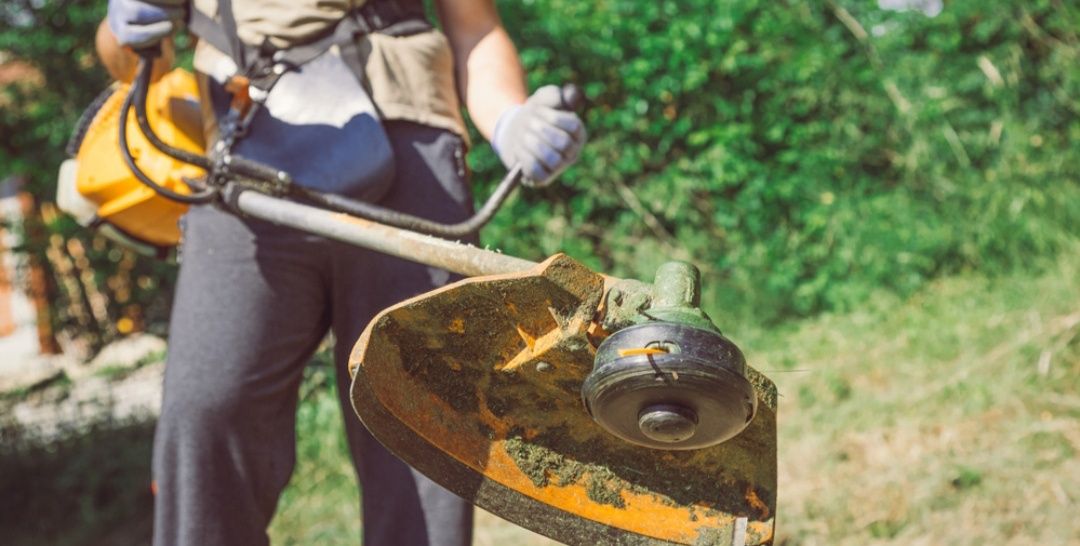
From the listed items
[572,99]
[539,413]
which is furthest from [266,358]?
[572,99]

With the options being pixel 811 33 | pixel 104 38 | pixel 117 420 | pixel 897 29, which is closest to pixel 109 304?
pixel 117 420

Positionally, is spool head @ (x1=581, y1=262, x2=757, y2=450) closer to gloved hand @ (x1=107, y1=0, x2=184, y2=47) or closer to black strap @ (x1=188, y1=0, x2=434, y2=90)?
black strap @ (x1=188, y1=0, x2=434, y2=90)

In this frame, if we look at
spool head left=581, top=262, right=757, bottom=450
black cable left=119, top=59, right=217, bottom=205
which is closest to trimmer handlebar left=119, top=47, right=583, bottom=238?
black cable left=119, top=59, right=217, bottom=205

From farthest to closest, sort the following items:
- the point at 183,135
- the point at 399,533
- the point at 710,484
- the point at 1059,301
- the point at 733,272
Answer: the point at 733,272, the point at 1059,301, the point at 183,135, the point at 399,533, the point at 710,484

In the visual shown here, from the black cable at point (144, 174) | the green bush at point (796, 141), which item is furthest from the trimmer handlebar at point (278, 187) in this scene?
the green bush at point (796, 141)

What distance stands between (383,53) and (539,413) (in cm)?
78

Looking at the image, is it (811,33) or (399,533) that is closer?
(399,533)

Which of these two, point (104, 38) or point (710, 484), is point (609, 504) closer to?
point (710, 484)

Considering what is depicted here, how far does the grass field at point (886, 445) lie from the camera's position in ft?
9.71

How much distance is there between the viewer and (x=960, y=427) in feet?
11.3

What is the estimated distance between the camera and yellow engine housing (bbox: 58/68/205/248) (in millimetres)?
1964

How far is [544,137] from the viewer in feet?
5.46

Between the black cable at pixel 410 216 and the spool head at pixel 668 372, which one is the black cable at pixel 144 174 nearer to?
the black cable at pixel 410 216

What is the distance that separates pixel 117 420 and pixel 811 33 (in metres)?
4.18
